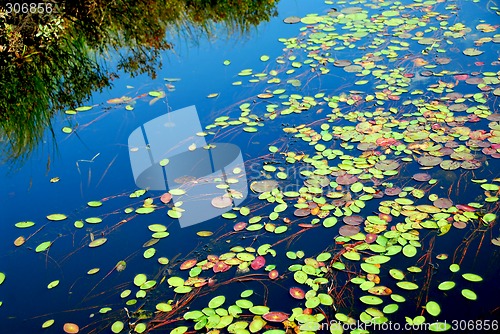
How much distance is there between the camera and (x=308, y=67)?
417 centimetres

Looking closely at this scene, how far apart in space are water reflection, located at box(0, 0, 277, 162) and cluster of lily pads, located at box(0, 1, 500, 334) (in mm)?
336

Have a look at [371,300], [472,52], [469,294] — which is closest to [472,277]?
[469,294]

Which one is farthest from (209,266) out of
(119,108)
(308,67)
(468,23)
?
(468,23)

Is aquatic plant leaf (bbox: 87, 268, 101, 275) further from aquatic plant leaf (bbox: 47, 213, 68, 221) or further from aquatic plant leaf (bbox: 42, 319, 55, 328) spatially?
aquatic plant leaf (bbox: 47, 213, 68, 221)

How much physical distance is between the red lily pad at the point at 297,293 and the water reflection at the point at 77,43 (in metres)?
2.22

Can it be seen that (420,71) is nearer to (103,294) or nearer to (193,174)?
(193,174)

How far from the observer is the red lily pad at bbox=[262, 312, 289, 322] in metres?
2.12

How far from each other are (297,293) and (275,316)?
6.0 inches

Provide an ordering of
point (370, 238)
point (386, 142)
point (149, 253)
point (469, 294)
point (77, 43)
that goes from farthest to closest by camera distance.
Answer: point (77, 43) < point (386, 142) < point (149, 253) < point (370, 238) < point (469, 294)

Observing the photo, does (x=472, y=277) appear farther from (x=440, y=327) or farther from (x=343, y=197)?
(x=343, y=197)

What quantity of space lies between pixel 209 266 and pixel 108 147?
4.74 ft

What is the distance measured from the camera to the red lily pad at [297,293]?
2213 mm

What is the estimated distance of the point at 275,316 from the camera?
213cm

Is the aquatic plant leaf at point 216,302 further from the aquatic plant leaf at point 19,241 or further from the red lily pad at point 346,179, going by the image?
the aquatic plant leaf at point 19,241
